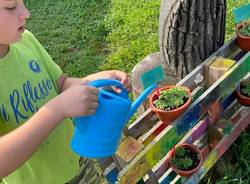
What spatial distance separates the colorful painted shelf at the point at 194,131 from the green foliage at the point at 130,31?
113cm

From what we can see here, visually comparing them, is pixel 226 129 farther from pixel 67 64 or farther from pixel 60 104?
pixel 67 64

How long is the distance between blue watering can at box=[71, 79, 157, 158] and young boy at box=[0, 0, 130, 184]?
0.04m

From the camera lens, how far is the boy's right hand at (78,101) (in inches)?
51.8

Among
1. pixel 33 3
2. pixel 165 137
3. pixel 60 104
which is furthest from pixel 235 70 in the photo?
pixel 33 3

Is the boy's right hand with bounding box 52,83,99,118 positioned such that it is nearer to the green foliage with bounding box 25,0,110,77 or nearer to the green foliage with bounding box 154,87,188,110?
the green foliage with bounding box 154,87,188,110

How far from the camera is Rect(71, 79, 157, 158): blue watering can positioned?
1.36 m

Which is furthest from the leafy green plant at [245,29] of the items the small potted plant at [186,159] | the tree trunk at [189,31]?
the small potted plant at [186,159]

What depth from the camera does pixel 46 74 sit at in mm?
1644

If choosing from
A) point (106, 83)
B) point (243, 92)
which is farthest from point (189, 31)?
point (106, 83)

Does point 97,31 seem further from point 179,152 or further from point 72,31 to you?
point 179,152

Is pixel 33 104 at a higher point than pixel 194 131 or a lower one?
higher

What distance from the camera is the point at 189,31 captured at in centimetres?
247

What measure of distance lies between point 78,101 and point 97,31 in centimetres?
266

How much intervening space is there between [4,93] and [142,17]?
8.56 ft
